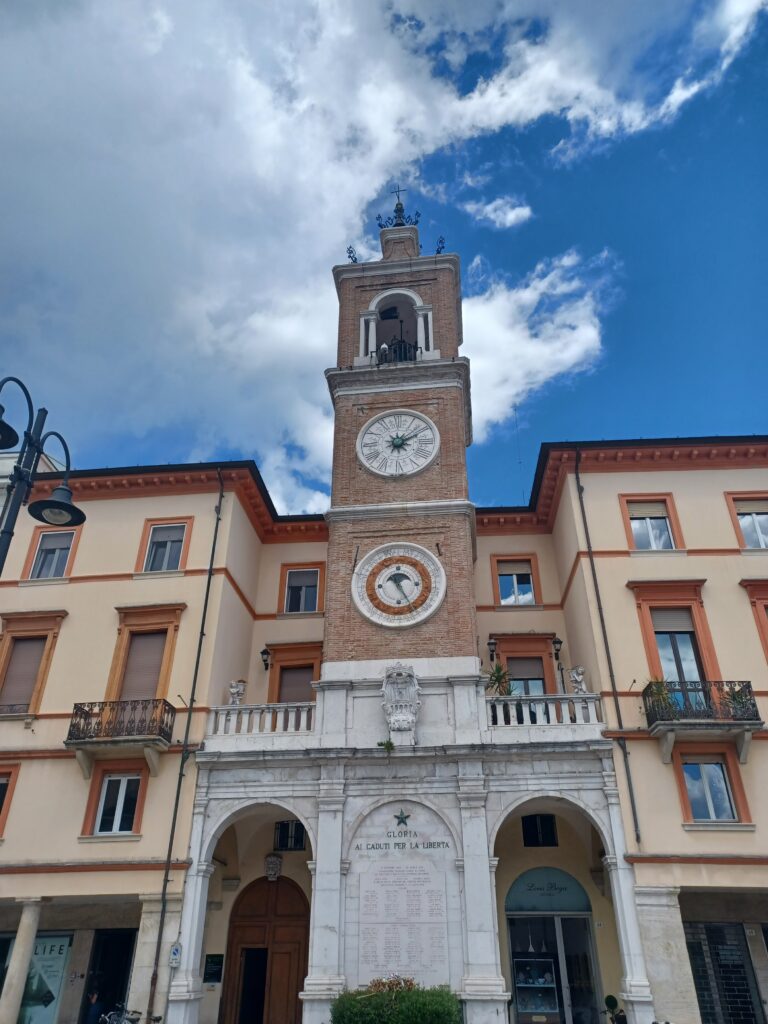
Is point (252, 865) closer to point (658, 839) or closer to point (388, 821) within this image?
point (388, 821)

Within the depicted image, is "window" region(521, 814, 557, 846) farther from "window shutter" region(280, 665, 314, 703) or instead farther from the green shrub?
"window shutter" region(280, 665, 314, 703)

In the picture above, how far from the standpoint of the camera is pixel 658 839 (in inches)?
694

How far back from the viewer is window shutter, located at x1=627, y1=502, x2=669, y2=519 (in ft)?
74.2

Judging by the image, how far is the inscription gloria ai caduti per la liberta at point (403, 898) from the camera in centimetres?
Result: 1708

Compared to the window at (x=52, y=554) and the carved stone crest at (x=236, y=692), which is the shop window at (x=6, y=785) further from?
the carved stone crest at (x=236, y=692)

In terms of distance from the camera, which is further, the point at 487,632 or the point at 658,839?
the point at 487,632

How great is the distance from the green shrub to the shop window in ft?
33.0

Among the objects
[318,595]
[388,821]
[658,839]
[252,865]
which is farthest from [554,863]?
[318,595]

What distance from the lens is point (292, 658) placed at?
958 inches

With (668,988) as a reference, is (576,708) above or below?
above

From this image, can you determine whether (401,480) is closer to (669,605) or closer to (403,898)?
(669,605)

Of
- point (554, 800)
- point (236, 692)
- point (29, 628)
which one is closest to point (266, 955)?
point (236, 692)

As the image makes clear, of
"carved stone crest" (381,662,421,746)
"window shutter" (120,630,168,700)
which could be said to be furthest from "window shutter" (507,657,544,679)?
"window shutter" (120,630,168,700)

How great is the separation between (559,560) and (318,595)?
8356 mm
